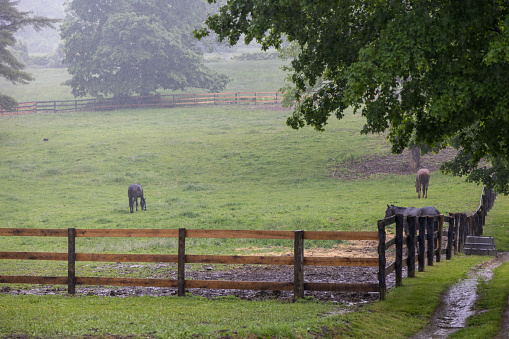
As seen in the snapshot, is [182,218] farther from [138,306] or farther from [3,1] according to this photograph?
[3,1]

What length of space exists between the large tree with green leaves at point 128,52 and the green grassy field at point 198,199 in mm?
6764

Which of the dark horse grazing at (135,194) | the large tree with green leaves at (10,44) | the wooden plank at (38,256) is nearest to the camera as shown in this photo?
the wooden plank at (38,256)

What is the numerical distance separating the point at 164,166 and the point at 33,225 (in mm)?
16185

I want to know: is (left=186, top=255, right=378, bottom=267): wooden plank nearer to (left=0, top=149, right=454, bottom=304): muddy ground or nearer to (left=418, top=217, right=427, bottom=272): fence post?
(left=0, top=149, right=454, bottom=304): muddy ground

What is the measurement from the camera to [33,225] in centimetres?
2380

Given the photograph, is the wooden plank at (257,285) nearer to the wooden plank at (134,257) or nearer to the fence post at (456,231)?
the wooden plank at (134,257)

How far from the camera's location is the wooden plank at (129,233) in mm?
10594

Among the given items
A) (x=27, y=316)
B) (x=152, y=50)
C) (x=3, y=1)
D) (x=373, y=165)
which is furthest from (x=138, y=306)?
(x=152, y=50)

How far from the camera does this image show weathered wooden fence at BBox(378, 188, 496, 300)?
10.1 meters

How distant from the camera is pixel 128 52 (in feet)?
204

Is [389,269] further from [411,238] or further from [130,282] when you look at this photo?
[130,282]

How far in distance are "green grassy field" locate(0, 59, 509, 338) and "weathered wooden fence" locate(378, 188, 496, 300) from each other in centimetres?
47

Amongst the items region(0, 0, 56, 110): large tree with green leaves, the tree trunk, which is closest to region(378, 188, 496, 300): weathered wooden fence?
the tree trunk

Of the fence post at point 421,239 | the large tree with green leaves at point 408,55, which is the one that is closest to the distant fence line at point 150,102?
the fence post at point 421,239
